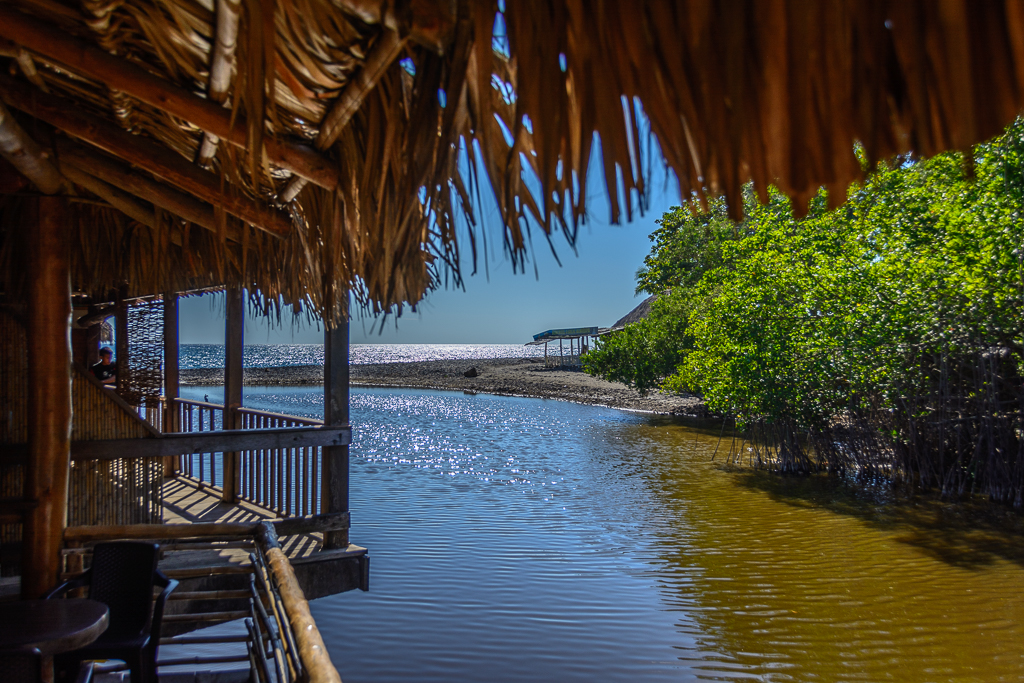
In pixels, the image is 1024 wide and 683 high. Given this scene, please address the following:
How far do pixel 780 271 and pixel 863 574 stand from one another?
5.94 meters

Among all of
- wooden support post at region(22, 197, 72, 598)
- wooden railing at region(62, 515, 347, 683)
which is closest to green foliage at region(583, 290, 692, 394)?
wooden railing at region(62, 515, 347, 683)

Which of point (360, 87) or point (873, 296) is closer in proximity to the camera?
point (360, 87)

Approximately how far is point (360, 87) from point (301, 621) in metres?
1.64

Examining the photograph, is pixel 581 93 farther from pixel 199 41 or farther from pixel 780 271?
pixel 780 271

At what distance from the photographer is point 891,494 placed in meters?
10.9

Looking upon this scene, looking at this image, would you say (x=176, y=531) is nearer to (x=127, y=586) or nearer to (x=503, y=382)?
(x=127, y=586)

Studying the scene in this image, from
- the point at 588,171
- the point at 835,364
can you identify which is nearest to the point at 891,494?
the point at 835,364

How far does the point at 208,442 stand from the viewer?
16.8 ft

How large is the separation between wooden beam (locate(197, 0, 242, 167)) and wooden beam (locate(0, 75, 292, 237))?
2.13 ft

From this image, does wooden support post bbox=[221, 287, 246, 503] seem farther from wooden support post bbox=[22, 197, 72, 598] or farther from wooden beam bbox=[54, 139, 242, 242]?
wooden beam bbox=[54, 139, 242, 242]

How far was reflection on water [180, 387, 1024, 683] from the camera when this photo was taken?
18.5 ft

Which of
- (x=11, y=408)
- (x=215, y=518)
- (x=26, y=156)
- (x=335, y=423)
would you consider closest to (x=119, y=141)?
(x=26, y=156)

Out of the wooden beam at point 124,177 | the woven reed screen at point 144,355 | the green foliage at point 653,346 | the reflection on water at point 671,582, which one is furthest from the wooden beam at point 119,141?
the green foliage at point 653,346

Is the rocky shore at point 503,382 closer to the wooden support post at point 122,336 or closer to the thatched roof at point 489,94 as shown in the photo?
the wooden support post at point 122,336
